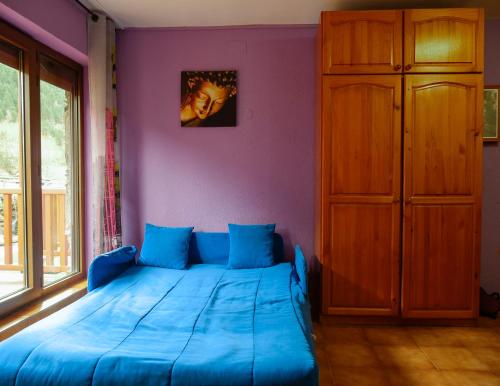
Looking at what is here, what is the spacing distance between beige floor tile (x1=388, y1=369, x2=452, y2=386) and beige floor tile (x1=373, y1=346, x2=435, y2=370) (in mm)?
57

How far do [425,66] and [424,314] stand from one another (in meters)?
1.83

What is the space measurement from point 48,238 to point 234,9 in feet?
8.00

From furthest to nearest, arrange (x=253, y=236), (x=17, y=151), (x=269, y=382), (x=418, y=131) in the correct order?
(x=253, y=236) → (x=418, y=131) → (x=17, y=151) → (x=269, y=382)

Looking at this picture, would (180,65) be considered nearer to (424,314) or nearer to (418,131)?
(418,131)

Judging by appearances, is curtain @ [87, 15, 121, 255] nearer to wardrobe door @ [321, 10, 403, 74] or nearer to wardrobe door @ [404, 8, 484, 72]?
wardrobe door @ [321, 10, 403, 74]

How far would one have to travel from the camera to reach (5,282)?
2.54m

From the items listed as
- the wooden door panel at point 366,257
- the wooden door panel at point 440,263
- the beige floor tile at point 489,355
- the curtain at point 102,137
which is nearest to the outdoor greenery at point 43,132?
the curtain at point 102,137

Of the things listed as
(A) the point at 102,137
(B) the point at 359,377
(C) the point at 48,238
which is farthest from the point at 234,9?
(B) the point at 359,377

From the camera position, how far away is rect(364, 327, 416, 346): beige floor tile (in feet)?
8.09

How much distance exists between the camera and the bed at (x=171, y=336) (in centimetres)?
136

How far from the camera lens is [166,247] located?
2.91m

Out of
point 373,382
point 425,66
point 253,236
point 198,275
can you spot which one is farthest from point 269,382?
point 425,66

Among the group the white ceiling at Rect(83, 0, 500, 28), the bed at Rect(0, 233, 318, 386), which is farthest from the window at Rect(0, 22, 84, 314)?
the white ceiling at Rect(83, 0, 500, 28)

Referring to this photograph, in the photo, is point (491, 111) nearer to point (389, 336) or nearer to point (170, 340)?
point (389, 336)
